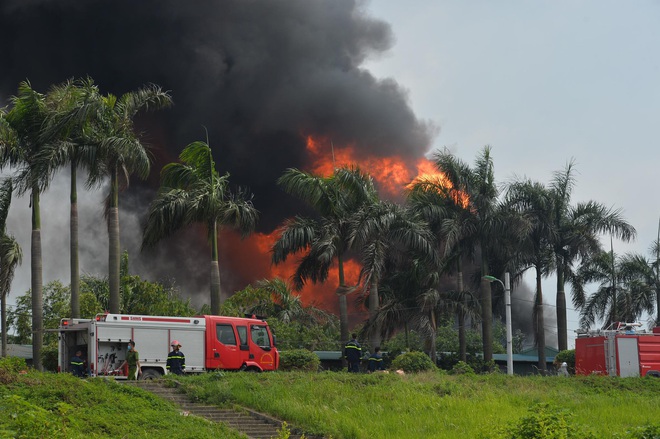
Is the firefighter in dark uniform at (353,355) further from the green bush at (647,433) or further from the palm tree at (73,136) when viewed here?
the green bush at (647,433)

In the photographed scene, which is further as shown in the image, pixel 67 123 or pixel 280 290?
pixel 280 290

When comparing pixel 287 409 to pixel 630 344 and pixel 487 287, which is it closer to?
pixel 630 344

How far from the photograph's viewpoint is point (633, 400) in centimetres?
2788

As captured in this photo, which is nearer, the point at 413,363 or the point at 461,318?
the point at 413,363

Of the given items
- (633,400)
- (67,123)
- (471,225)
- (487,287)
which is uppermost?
(67,123)

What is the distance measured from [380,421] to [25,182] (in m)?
22.1

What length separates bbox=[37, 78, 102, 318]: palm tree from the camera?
3703 centimetres

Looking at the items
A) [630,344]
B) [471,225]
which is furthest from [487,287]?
[630,344]

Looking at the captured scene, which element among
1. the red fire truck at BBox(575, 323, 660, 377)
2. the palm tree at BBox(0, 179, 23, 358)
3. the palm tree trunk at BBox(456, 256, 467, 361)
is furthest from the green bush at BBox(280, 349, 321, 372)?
the palm tree at BBox(0, 179, 23, 358)

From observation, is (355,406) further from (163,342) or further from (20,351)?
(20,351)

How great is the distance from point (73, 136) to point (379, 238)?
1559 cm

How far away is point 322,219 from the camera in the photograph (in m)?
45.6

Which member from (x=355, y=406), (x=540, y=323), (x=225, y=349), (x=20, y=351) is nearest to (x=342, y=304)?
(x=225, y=349)

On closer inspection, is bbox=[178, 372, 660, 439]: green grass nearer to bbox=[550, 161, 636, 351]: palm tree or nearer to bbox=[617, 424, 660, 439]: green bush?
bbox=[617, 424, 660, 439]: green bush
